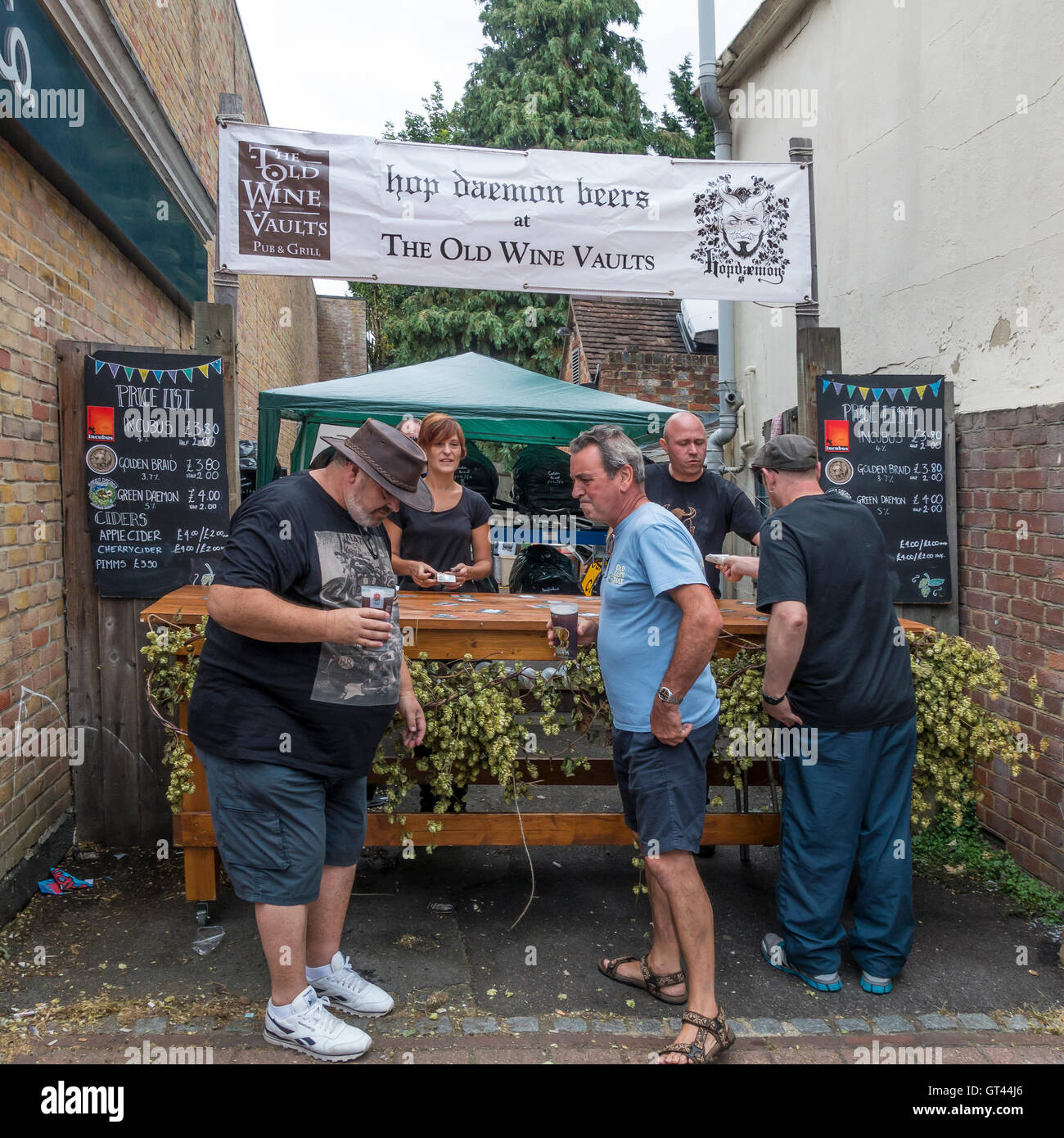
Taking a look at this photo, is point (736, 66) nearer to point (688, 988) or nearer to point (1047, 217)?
point (1047, 217)

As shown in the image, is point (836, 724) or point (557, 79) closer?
point (836, 724)

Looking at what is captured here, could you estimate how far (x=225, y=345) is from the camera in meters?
4.57

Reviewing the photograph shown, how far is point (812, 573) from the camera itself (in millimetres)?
3230

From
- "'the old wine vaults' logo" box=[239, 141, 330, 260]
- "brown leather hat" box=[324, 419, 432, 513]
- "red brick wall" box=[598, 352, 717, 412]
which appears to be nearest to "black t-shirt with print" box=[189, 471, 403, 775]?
"brown leather hat" box=[324, 419, 432, 513]

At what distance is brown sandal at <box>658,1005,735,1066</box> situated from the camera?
280 centimetres

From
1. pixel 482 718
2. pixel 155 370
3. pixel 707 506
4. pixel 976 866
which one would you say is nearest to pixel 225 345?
pixel 155 370

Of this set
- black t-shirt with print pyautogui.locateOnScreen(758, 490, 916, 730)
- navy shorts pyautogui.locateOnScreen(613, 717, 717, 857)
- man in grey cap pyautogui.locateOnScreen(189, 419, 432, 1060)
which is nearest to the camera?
man in grey cap pyautogui.locateOnScreen(189, 419, 432, 1060)

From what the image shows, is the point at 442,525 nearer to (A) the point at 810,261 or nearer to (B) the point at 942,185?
(A) the point at 810,261

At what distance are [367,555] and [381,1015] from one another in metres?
1.59

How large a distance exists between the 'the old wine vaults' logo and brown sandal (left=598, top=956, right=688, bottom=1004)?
367 cm

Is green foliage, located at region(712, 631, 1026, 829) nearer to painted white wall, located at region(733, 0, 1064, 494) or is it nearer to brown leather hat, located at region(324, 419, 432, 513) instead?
painted white wall, located at region(733, 0, 1064, 494)

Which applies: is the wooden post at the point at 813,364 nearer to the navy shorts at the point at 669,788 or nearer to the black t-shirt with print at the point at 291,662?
the navy shorts at the point at 669,788

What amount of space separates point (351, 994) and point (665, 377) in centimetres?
914

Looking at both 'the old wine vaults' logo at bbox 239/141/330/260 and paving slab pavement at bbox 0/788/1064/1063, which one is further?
'the old wine vaults' logo at bbox 239/141/330/260
